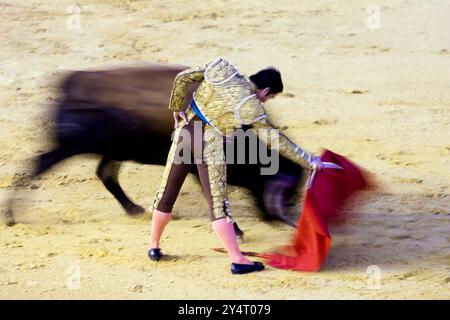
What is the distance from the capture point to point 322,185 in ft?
17.2

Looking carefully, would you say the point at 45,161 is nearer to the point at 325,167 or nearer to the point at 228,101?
the point at 228,101

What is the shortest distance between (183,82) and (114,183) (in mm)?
1499

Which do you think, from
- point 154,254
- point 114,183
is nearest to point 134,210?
point 114,183

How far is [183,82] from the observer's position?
16.2 feet

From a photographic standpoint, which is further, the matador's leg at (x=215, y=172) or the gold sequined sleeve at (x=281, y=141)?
the matador's leg at (x=215, y=172)

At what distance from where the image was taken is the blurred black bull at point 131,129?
19.1ft

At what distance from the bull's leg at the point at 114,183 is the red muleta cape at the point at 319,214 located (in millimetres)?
1166

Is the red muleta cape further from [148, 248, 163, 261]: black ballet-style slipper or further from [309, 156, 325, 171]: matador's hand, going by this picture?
[148, 248, 163, 261]: black ballet-style slipper

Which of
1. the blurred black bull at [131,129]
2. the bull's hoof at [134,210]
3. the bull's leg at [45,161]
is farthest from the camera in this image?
the bull's hoof at [134,210]

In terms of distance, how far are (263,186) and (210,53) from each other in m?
3.73

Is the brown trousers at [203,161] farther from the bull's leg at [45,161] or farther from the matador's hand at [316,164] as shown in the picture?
the bull's leg at [45,161]

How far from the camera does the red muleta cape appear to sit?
5160 millimetres

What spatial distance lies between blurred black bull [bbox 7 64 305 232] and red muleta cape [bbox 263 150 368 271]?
1.66 ft

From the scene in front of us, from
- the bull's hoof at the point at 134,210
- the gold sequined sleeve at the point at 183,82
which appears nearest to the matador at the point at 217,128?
the gold sequined sleeve at the point at 183,82
